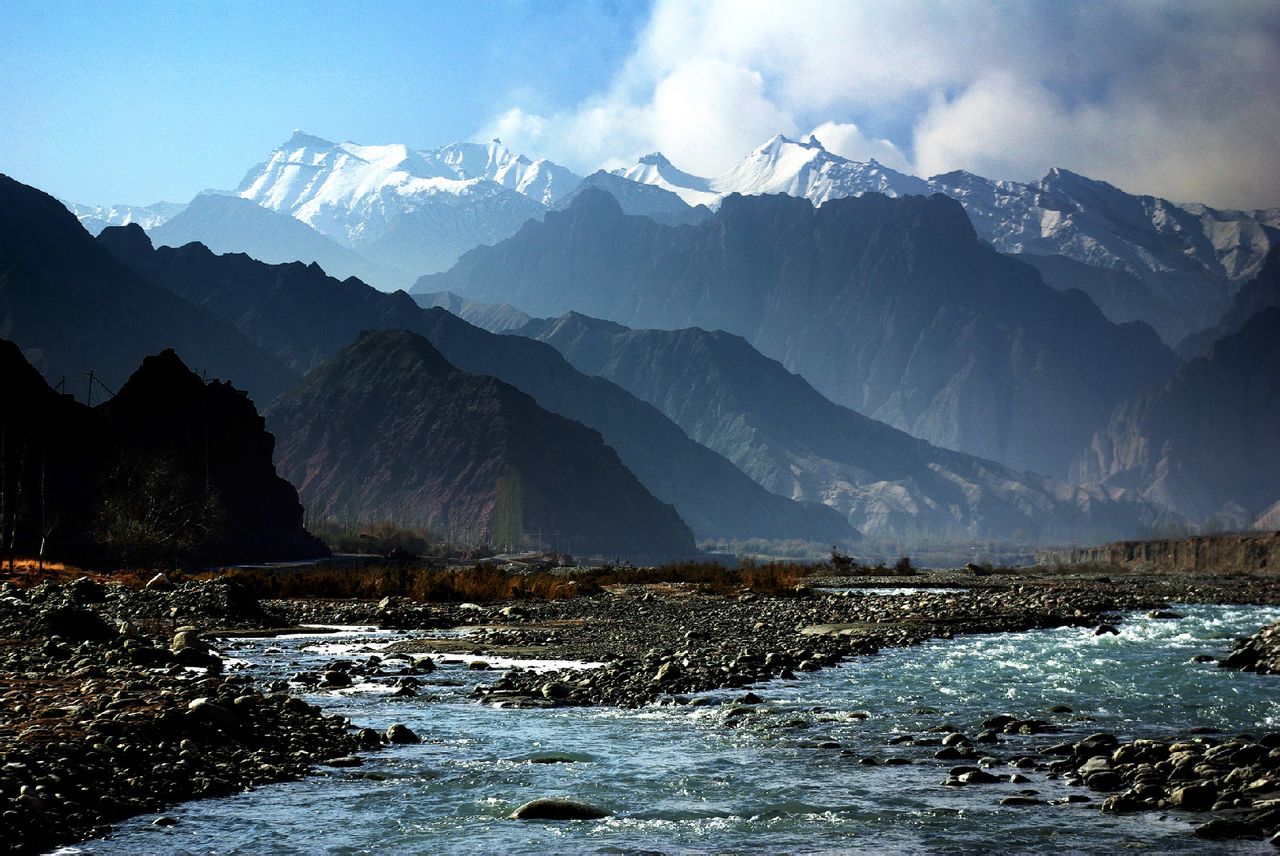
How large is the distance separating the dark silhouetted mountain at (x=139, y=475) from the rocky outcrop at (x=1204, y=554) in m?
102

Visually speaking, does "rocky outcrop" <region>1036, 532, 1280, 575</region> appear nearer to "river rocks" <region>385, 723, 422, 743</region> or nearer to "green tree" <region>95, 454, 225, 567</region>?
"green tree" <region>95, 454, 225, 567</region>

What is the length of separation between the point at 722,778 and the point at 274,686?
38.8 feet

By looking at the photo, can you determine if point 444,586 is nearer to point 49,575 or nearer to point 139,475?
point 49,575

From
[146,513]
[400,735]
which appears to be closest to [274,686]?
[400,735]

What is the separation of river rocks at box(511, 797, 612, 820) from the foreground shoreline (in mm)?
4026

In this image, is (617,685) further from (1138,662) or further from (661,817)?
(1138,662)

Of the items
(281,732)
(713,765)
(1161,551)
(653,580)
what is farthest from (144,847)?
(1161,551)

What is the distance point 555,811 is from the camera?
633 inches

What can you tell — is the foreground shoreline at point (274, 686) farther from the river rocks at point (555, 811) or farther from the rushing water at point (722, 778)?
the river rocks at point (555, 811)

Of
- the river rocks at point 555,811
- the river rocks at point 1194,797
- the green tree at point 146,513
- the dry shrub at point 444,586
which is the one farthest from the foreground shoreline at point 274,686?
the green tree at point 146,513

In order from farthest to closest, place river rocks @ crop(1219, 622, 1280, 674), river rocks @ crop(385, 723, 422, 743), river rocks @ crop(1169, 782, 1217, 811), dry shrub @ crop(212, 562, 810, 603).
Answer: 1. dry shrub @ crop(212, 562, 810, 603)
2. river rocks @ crop(1219, 622, 1280, 674)
3. river rocks @ crop(385, 723, 422, 743)
4. river rocks @ crop(1169, 782, 1217, 811)

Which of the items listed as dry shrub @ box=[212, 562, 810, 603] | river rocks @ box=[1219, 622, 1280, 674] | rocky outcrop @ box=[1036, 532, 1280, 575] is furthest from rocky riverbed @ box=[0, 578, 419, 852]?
rocky outcrop @ box=[1036, 532, 1280, 575]

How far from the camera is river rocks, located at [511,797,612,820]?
52.4 ft

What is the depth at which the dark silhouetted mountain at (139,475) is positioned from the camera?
74.6 meters
